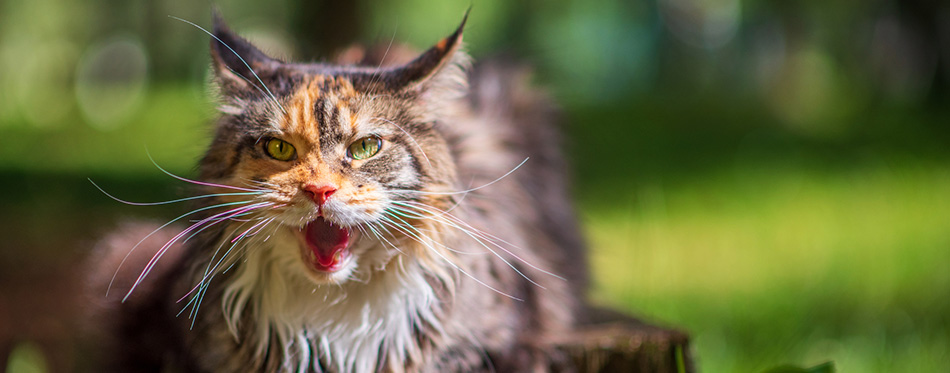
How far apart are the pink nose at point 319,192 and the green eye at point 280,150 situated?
152 millimetres

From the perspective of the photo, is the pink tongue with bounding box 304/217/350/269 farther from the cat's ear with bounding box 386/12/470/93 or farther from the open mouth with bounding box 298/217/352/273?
the cat's ear with bounding box 386/12/470/93

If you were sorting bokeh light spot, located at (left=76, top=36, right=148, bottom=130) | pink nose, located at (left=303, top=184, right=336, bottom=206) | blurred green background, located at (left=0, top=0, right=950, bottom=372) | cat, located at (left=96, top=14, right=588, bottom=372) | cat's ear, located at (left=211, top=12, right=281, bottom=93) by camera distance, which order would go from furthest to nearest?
1. bokeh light spot, located at (left=76, top=36, right=148, bottom=130)
2. blurred green background, located at (left=0, top=0, right=950, bottom=372)
3. cat's ear, located at (left=211, top=12, right=281, bottom=93)
4. cat, located at (left=96, top=14, right=588, bottom=372)
5. pink nose, located at (left=303, top=184, right=336, bottom=206)

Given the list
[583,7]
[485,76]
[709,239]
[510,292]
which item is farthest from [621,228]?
[583,7]

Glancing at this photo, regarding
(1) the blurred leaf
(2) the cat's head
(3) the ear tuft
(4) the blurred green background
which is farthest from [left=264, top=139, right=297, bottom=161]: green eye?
(1) the blurred leaf

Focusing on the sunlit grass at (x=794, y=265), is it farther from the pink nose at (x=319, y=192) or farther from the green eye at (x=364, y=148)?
the pink nose at (x=319, y=192)

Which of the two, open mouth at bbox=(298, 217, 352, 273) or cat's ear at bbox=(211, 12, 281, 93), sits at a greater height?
cat's ear at bbox=(211, 12, 281, 93)

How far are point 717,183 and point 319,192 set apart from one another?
5.47 m

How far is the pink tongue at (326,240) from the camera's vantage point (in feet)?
5.91

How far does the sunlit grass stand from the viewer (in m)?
3.20

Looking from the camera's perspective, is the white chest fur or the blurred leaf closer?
the blurred leaf

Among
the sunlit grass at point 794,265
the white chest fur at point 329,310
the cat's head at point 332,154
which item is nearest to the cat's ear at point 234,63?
the cat's head at point 332,154

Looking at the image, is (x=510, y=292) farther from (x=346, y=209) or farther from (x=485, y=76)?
(x=485, y=76)

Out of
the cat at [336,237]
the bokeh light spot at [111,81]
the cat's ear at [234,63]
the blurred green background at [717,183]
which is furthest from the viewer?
the bokeh light spot at [111,81]

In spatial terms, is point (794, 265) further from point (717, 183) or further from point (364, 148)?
point (364, 148)
